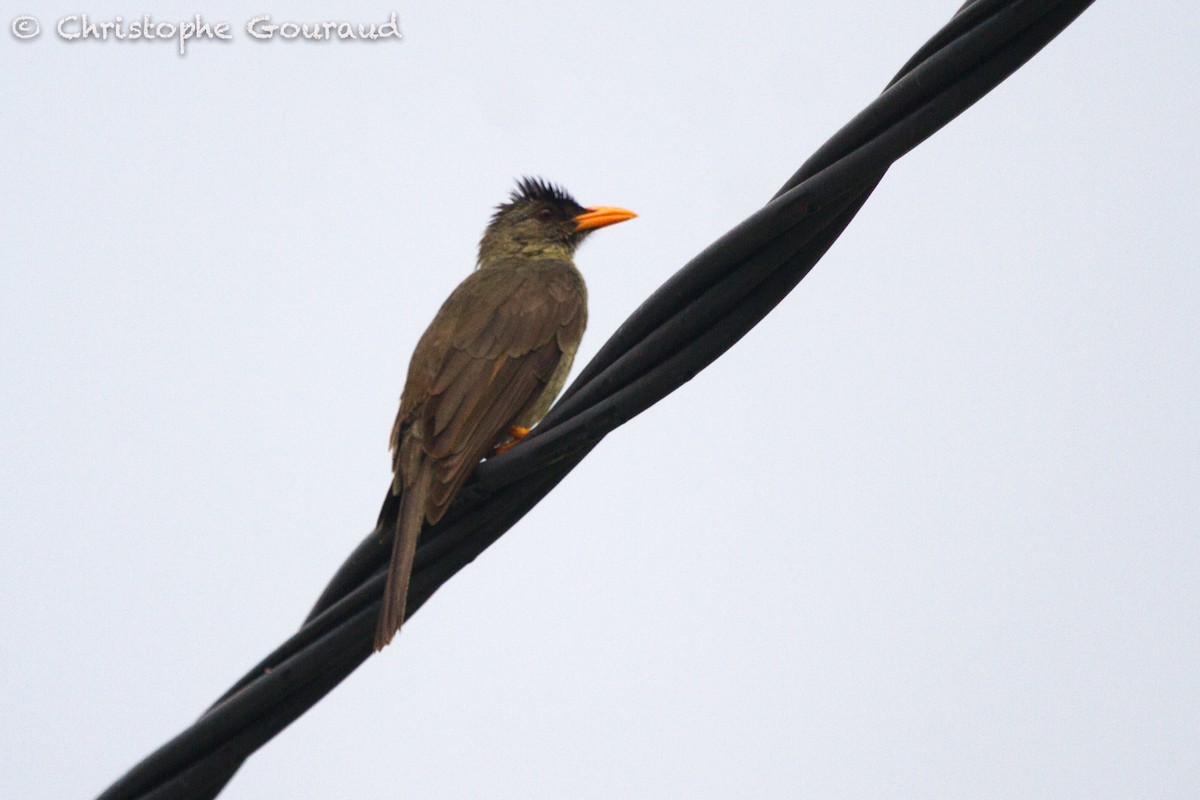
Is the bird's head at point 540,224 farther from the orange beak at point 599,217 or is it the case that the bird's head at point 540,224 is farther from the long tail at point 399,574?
the long tail at point 399,574

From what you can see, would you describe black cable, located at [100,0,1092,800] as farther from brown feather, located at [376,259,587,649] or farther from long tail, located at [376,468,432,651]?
brown feather, located at [376,259,587,649]

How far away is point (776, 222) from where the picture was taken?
10.5 feet

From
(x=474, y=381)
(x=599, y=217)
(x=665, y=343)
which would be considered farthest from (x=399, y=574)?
(x=599, y=217)

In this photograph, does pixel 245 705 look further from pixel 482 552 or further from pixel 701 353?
pixel 701 353

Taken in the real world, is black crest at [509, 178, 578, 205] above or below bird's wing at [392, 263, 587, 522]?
above

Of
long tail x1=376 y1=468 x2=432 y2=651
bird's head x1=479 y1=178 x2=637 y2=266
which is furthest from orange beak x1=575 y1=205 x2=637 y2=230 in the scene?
long tail x1=376 y1=468 x2=432 y2=651

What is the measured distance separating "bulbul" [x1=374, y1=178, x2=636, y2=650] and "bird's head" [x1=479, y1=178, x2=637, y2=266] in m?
0.70

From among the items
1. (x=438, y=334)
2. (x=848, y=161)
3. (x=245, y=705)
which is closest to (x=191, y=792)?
(x=245, y=705)

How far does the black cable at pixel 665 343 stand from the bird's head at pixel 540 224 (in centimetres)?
391

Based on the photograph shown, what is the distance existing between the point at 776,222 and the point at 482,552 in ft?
3.72

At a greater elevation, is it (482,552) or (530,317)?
(530,317)

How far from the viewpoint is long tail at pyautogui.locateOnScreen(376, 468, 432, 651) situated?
330 centimetres

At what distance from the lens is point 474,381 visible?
16.1 ft

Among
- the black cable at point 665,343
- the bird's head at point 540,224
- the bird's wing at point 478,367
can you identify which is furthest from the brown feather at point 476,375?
the bird's head at point 540,224
